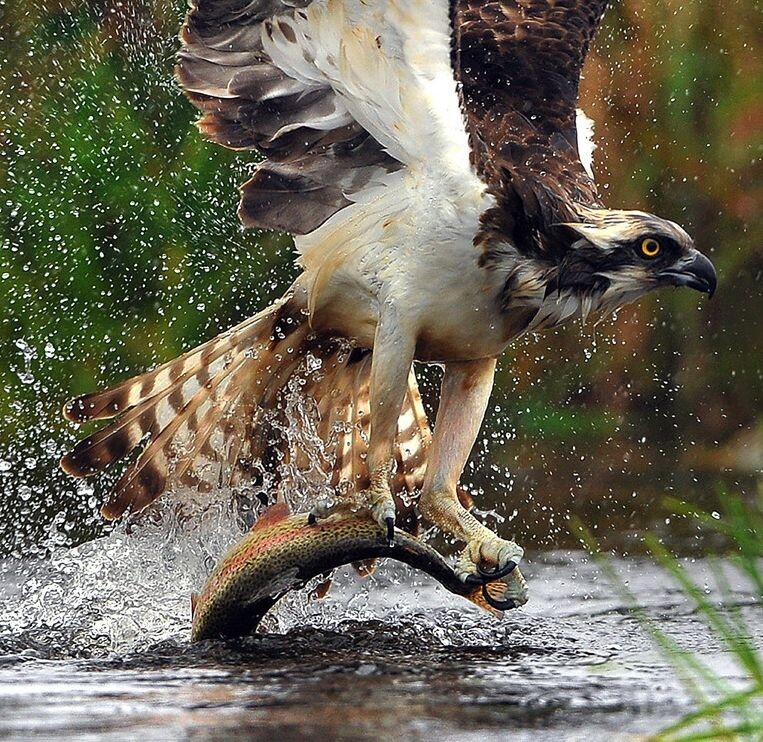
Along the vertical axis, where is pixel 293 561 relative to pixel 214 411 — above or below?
below

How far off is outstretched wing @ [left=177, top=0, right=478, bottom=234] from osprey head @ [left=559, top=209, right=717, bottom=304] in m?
0.39

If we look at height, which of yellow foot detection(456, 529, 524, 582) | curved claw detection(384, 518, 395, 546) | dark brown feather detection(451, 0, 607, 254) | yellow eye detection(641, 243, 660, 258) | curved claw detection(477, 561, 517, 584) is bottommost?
curved claw detection(477, 561, 517, 584)

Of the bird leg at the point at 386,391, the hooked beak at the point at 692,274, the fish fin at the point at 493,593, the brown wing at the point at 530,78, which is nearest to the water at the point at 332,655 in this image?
the fish fin at the point at 493,593

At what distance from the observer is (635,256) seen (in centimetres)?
454

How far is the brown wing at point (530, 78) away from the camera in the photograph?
4.82m

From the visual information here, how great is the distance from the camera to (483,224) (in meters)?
4.52

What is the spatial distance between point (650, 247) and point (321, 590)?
1489 mm

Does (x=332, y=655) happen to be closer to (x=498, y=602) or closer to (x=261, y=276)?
(x=498, y=602)

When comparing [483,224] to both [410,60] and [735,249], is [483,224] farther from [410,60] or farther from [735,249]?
[735,249]

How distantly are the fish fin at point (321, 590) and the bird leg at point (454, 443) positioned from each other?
38 centimetres

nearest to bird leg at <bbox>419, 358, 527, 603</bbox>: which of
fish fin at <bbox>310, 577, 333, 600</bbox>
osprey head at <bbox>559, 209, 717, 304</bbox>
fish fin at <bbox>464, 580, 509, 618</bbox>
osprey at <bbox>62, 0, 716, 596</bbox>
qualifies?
osprey at <bbox>62, 0, 716, 596</bbox>

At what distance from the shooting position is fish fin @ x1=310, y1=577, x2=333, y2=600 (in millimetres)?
5160

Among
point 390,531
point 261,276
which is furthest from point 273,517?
point 261,276

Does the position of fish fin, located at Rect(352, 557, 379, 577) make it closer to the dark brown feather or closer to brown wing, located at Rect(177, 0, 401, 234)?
brown wing, located at Rect(177, 0, 401, 234)
